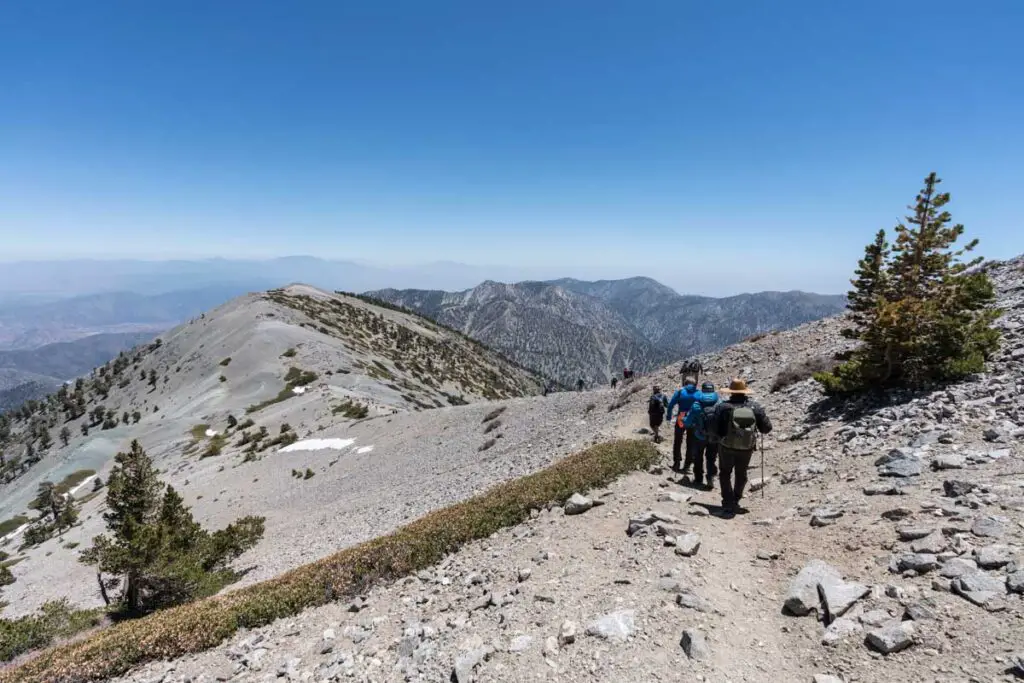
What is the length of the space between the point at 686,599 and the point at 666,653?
1.16 metres

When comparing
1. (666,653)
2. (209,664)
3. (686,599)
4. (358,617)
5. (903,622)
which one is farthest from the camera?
(358,617)

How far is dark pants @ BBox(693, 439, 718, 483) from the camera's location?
13023 millimetres

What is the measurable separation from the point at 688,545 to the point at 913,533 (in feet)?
11.0

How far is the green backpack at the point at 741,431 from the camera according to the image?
11.0 metres

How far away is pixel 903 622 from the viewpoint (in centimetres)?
592

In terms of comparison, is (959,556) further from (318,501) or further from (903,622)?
(318,501)

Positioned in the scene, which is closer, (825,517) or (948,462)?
(825,517)

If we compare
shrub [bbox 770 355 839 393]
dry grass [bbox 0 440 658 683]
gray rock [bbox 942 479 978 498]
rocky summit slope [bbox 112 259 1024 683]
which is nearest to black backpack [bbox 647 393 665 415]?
dry grass [bbox 0 440 658 683]

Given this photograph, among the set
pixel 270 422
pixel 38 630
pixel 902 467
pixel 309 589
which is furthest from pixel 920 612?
pixel 270 422

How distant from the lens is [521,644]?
7.09 metres

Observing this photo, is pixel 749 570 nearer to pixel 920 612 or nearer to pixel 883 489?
pixel 920 612

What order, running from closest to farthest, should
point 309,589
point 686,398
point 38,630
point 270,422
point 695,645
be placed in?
1. point 695,645
2. point 309,589
3. point 686,398
4. point 38,630
5. point 270,422

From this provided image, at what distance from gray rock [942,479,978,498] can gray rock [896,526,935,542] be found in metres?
1.41

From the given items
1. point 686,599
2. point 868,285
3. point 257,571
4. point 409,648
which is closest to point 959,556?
point 686,599
